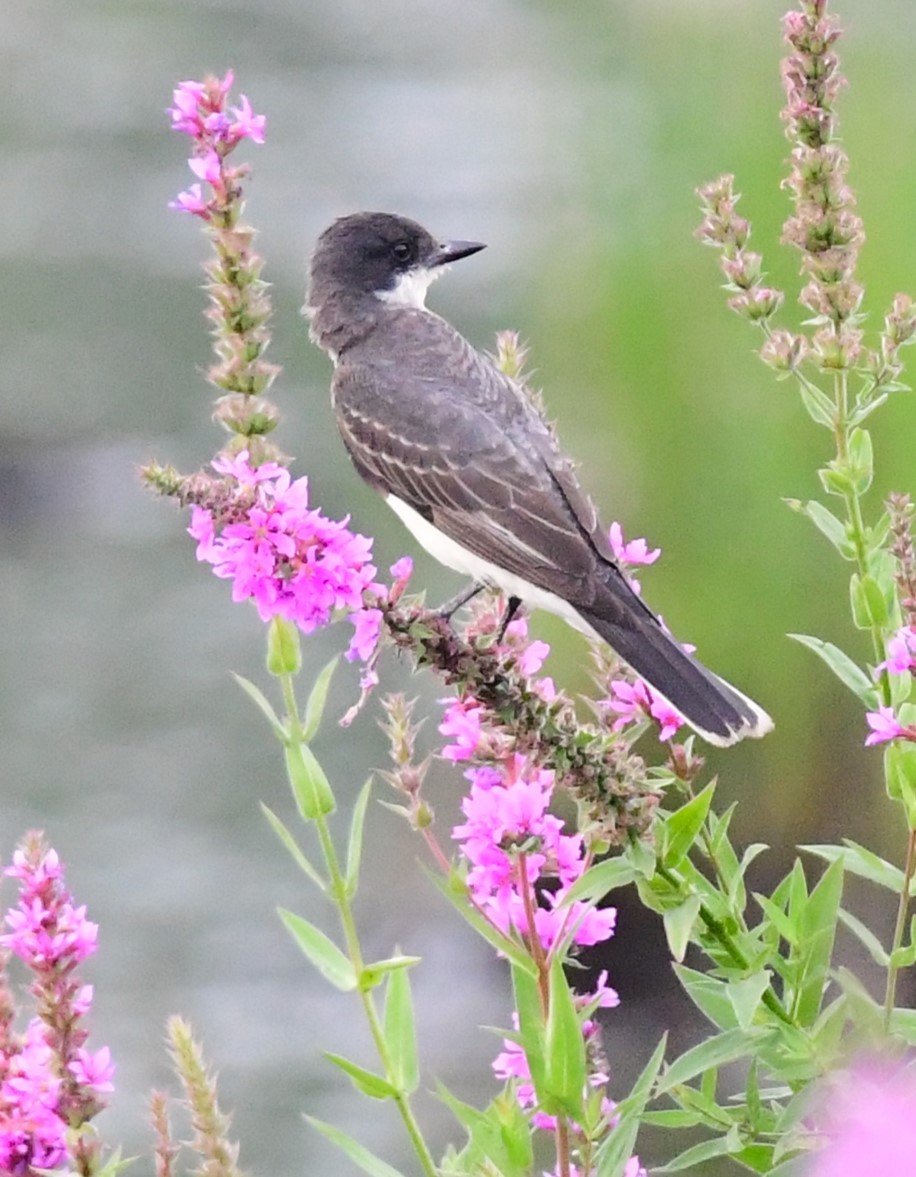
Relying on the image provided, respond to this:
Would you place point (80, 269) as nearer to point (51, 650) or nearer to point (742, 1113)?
point (51, 650)

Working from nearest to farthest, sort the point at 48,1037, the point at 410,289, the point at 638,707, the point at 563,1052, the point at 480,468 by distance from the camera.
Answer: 1. the point at 48,1037
2. the point at 563,1052
3. the point at 638,707
4. the point at 480,468
5. the point at 410,289

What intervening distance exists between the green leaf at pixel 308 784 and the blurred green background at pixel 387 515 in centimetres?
362

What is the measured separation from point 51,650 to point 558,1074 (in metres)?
8.51

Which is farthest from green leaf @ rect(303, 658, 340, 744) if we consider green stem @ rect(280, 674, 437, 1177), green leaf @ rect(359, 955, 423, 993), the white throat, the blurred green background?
the blurred green background

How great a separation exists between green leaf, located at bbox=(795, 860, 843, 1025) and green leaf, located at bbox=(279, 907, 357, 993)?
0.51 meters

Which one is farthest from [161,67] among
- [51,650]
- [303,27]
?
[51,650]

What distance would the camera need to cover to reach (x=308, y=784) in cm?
243

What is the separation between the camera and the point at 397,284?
4926 mm

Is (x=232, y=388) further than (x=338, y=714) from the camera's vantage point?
No

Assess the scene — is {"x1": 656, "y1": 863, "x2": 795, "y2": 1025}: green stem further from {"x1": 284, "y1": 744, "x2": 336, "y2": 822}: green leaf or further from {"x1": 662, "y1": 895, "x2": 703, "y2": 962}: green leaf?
{"x1": 284, "y1": 744, "x2": 336, "y2": 822}: green leaf

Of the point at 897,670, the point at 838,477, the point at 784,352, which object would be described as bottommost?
the point at 897,670

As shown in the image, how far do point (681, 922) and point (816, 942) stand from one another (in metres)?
0.22

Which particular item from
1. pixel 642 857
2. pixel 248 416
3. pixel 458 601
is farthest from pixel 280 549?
pixel 458 601

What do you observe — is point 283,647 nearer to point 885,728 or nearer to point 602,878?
point 602,878
